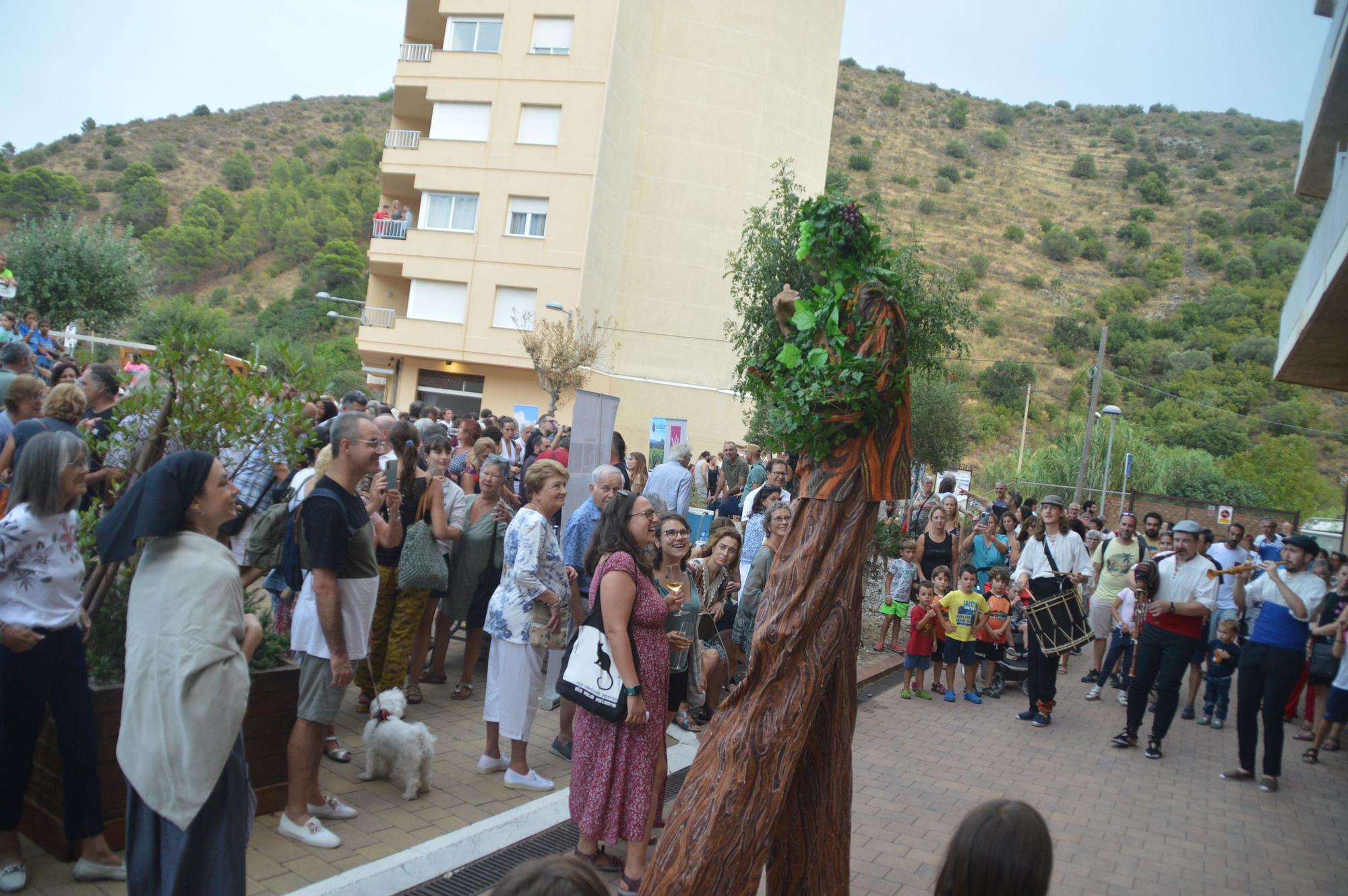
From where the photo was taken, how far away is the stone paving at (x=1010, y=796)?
16.7ft

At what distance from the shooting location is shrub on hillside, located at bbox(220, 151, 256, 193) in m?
95.5

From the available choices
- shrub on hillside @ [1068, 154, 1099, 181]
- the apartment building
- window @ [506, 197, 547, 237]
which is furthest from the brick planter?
shrub on hillside @ [1068, 154, 1099, 181]

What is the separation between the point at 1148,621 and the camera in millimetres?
8734

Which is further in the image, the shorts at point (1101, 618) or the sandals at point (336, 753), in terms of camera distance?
the shorts at point (1101, 618)

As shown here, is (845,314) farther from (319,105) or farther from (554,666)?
(319,105)

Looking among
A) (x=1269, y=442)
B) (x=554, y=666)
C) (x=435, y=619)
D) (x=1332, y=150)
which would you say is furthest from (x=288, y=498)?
(x=1269, y=442)

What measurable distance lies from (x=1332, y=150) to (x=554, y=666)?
12.2 m

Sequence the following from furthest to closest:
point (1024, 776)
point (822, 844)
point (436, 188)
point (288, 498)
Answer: point (436, 188) < point (1024, 776) < point (288, 498) < point (822, 844)

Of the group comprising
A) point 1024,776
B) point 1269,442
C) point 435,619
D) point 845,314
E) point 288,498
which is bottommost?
point 1024,776

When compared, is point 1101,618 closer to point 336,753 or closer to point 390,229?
point 336,753

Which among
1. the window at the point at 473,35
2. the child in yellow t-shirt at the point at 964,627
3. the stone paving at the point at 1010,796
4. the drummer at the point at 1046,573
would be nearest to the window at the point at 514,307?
the window at the point at 473,35

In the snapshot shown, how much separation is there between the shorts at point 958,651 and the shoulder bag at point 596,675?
6.42 m

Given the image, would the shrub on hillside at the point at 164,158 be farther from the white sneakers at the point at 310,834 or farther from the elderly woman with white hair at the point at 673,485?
the white sneakers at the point at 310,834

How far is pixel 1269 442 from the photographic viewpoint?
52.2 meters
